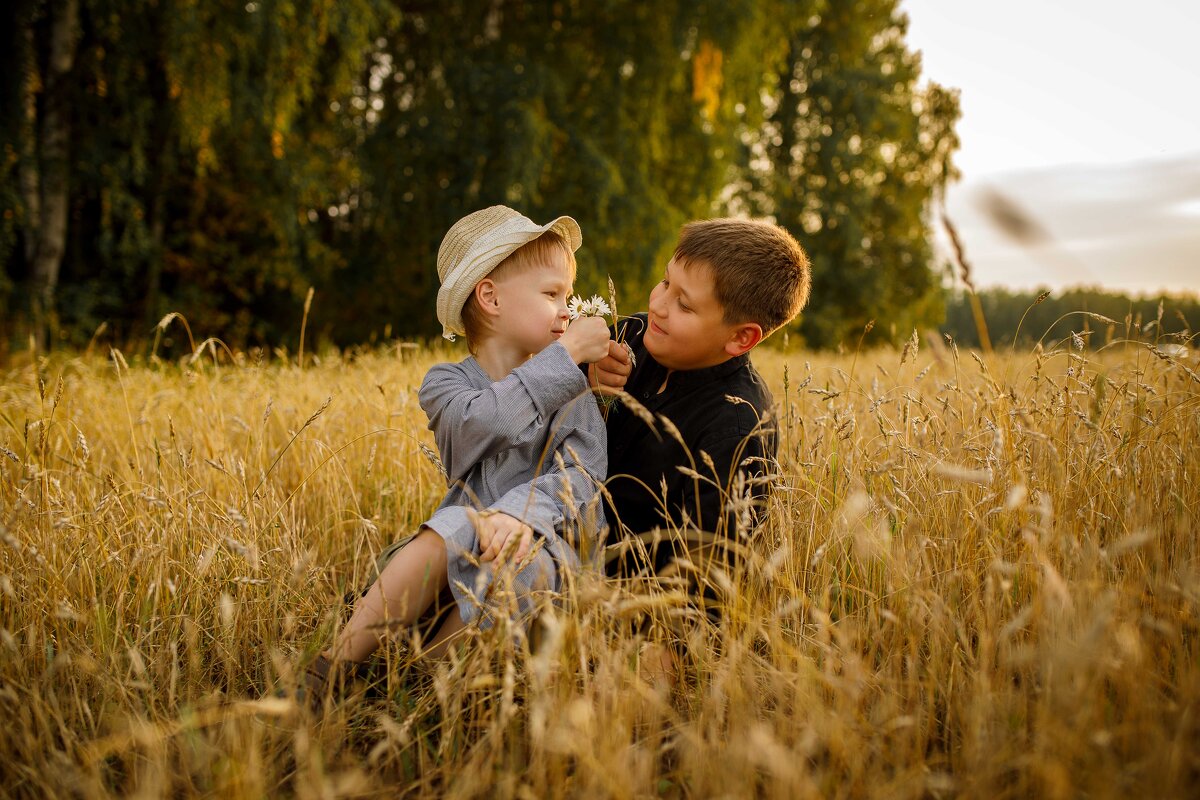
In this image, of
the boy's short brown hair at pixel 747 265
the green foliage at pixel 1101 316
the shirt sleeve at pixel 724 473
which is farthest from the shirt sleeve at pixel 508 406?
the green foliage at pixel 1101 316

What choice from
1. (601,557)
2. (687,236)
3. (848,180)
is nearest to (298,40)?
(687,236)

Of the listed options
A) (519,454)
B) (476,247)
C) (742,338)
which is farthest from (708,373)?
(476,247)

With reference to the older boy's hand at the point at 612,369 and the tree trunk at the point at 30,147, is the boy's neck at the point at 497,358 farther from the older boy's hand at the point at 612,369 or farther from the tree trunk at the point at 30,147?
the tree trunk at the point at 30,147

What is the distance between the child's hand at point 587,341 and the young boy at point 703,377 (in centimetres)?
13

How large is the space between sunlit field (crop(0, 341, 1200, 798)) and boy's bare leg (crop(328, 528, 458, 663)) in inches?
4.7

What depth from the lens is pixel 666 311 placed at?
2408 millimetres

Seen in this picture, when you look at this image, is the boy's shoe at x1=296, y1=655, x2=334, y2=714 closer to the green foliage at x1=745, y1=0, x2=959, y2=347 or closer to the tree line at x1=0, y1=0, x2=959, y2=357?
the tree line at x1=0, y1=0, x2=959, y2=357

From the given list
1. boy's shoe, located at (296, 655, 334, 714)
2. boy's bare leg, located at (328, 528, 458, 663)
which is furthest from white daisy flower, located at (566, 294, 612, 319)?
boy's shoe, located at (296, 655, 334, 714)

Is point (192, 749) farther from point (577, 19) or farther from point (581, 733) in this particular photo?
point (577, 19)

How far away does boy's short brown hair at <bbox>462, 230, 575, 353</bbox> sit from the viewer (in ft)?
7.84

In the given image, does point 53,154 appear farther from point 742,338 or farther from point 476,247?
point 742,338

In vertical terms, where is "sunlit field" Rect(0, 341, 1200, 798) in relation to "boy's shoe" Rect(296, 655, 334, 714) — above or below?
above

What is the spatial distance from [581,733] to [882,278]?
19.4m

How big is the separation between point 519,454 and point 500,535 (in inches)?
14.9
